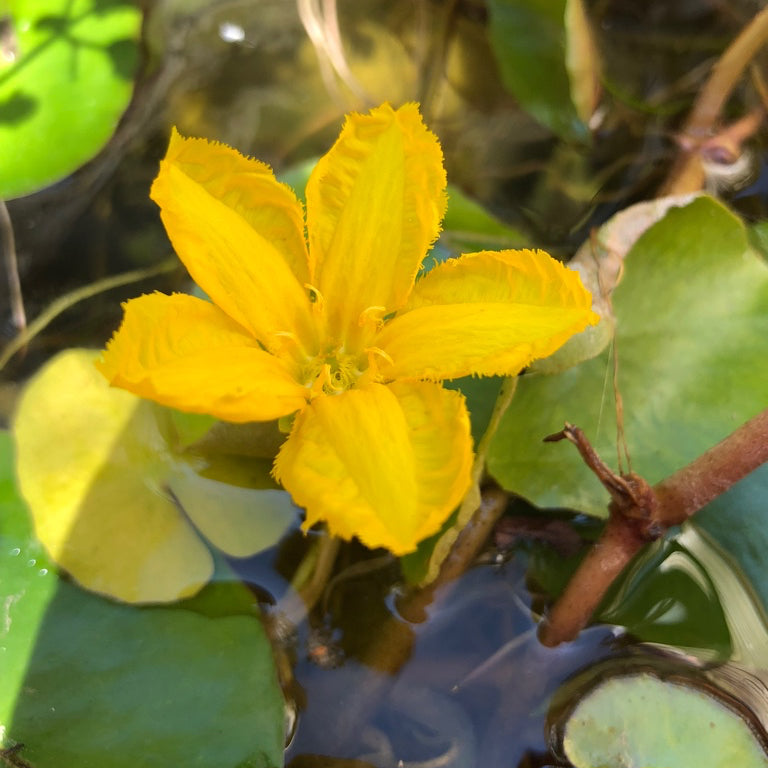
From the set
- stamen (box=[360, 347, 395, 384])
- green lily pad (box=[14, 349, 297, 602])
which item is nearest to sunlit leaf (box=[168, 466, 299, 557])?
green lily pad (box=[14, 349, 297, 602])

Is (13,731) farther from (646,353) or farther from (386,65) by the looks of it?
(386,65)

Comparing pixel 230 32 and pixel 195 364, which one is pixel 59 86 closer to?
pixel 230 32

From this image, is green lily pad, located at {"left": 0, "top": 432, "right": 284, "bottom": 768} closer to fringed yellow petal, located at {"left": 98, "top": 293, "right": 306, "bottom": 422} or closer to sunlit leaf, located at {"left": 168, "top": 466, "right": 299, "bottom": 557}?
sunlit leaf, located at {"left": 168, "top": 466, "right": 299, "bottom": 557}

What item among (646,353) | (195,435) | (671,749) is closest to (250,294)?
(195,435)

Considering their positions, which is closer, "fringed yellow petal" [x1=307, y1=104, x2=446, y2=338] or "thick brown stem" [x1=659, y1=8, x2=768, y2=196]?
"fringed yellow petal" [x1=307, y1=104, x2=446, y2=338]

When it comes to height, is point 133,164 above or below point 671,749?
above
